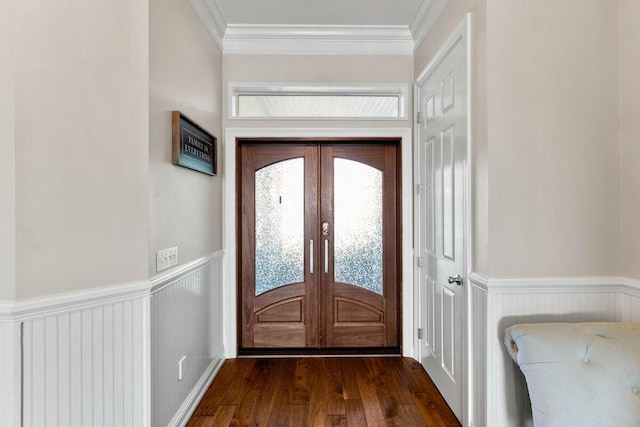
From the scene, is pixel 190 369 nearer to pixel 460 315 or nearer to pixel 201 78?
pixel 460 315

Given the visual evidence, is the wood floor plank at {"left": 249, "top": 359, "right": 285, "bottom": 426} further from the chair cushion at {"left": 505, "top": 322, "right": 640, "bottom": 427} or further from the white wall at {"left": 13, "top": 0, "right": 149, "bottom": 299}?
the chair cushion at {"left": 505, "top": 322, "right": 640, "bottom": 427}

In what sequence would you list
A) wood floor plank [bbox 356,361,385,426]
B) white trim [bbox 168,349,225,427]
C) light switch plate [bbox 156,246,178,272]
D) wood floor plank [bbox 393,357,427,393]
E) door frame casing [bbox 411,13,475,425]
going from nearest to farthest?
light switch plate [bbox 156,246,178,272], door frame casing [bbox 411,13,475,425], white trim [bbox 168,349,225,427], wood floor plank [bbox 356,361,385,426], wood floor plank [bbox 393,357,427,393]

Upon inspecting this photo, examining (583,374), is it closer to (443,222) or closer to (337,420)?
(443,222)

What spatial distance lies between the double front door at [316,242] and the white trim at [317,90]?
24cm

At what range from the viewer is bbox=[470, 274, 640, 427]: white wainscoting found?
1.65m

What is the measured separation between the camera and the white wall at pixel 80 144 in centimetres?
120

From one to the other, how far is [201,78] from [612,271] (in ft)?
8.79

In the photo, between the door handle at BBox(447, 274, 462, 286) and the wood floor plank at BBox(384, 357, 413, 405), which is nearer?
the door handle at BBox(447, 274, 462, 286)

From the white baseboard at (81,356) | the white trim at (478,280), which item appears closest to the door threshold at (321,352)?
the white baseboard at (81,356)

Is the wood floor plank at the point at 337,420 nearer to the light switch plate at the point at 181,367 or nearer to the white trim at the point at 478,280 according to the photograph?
the light switch plate at the point at 181,367

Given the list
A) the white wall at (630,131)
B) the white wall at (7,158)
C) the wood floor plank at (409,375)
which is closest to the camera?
the white wall at (7,158)

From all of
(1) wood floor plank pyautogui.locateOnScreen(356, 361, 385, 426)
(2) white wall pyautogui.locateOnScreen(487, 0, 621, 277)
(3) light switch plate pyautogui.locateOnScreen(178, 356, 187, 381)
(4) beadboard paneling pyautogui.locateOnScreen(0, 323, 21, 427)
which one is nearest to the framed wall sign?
(4) beadboard paneling pyautogui.locateOnScreen(0, 323, 21, 427)

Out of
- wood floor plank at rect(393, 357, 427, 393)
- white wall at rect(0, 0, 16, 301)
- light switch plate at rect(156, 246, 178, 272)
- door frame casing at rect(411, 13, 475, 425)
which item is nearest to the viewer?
white wall at rect(0, 0, 16, 301)

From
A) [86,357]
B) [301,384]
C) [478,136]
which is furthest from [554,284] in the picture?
[86,357]
